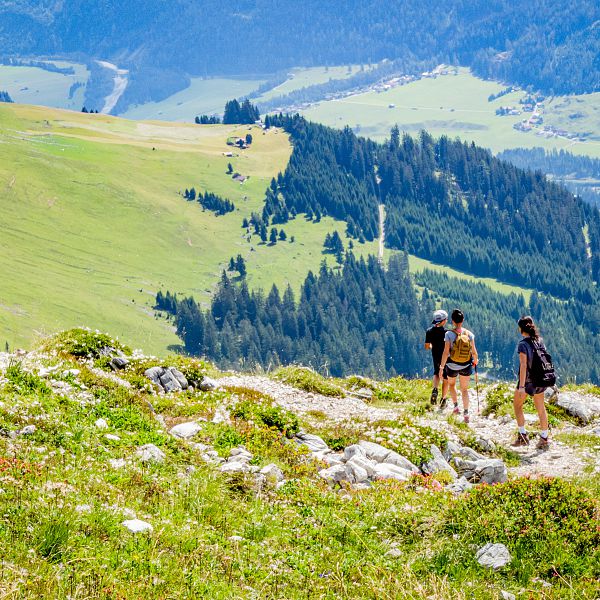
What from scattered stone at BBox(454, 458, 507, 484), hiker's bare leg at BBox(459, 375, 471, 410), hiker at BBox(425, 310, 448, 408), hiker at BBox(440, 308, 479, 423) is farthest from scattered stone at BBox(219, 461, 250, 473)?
hiker at BBox(425, 310, 448, 408)

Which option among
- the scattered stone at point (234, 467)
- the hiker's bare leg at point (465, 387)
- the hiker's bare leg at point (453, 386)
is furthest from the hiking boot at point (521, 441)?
the scattered stone at point (234, 467)

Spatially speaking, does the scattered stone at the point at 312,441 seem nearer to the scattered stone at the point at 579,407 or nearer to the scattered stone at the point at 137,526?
the scattered stone at the point at 137,526

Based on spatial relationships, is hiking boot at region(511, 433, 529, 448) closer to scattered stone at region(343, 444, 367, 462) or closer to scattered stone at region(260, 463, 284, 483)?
scattered stone at region(343, 444, 367, 462)

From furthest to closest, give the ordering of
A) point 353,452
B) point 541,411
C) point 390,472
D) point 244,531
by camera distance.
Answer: point 541,411 → point 353,452 → point 390,472 → point 244,531

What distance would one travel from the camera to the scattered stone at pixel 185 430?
17672mm

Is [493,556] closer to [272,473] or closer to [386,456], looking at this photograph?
[272,473]

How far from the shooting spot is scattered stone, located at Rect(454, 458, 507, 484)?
16719mm

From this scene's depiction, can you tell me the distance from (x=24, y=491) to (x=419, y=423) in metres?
14.3

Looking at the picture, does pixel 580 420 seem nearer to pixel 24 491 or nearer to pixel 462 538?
pixel 462 538

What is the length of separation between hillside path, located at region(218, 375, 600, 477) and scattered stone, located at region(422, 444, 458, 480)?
174cm

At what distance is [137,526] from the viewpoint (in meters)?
10.7

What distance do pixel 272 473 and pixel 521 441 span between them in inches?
392

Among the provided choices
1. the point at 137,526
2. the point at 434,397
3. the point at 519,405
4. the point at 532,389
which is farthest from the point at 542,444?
the point at 137,526

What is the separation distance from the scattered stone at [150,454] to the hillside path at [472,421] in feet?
28.9
